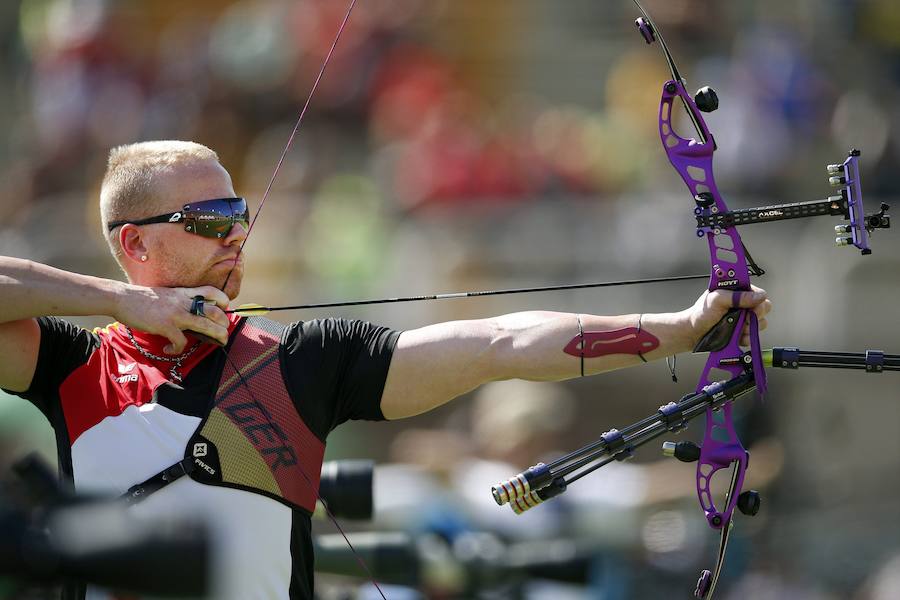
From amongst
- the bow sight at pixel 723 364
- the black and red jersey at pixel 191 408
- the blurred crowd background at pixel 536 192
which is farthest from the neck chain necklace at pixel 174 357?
the blurred crowd background at pixel 536 192

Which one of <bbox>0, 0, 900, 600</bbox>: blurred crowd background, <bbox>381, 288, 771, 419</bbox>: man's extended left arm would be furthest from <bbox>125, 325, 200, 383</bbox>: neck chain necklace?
<bbox>0, 0, 900, 600</bbox>: blurred crowd background

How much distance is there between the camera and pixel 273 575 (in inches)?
148

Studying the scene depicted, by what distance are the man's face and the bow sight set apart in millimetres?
1006

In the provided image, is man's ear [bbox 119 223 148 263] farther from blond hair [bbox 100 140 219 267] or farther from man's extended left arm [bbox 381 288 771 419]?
man's extended left arm [bbox 381 288 771 419]

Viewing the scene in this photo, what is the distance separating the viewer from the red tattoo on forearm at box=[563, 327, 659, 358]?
151 inches

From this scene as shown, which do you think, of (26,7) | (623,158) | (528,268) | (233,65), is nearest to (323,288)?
(528,268)

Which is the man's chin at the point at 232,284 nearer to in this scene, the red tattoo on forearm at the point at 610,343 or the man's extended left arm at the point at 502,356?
the man's extended left arm at the point at 502,356

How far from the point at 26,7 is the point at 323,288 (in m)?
5.71

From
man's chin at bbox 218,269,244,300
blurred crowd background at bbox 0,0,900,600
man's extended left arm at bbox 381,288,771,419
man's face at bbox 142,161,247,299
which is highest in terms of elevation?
man's face at bbox 142,161,247,299

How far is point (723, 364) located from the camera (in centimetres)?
383

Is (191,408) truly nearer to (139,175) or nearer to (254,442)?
(254,442)

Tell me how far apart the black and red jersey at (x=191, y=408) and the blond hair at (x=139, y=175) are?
34cm

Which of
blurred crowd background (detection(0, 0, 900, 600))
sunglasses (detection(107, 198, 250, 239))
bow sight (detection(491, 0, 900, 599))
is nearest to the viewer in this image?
bow sight (detection(491, 0, 900, 599))

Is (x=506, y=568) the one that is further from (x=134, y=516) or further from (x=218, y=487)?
(x=134, y=516)
